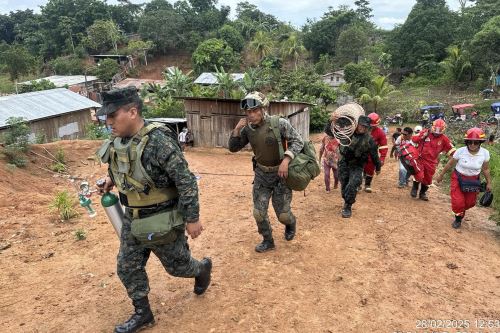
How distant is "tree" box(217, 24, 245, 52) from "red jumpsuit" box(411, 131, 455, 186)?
44.2 meters

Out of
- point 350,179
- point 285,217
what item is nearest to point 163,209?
point 285,217

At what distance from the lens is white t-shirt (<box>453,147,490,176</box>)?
5410mm

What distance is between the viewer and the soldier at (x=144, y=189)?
2949mm

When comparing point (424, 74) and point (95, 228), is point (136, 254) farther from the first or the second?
point (424, 74)

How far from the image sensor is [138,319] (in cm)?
330

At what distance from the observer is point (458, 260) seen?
15.1 feet

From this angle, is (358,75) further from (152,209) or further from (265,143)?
(152,209)

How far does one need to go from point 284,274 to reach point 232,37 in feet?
156

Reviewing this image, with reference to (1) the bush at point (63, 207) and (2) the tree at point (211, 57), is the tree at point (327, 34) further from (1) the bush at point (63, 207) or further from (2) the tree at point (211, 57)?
(1) the bush at point (63, 207)

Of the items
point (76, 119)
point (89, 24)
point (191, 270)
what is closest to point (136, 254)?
point (191, 270)

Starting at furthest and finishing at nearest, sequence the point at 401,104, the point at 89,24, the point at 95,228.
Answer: the point at 89,24, the point at 401,104, the point at 95,228

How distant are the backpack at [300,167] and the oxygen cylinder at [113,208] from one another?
1788 mm

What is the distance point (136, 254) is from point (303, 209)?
153 inches

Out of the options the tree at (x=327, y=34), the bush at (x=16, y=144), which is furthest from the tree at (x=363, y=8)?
the bush at (x=16, y=144)
